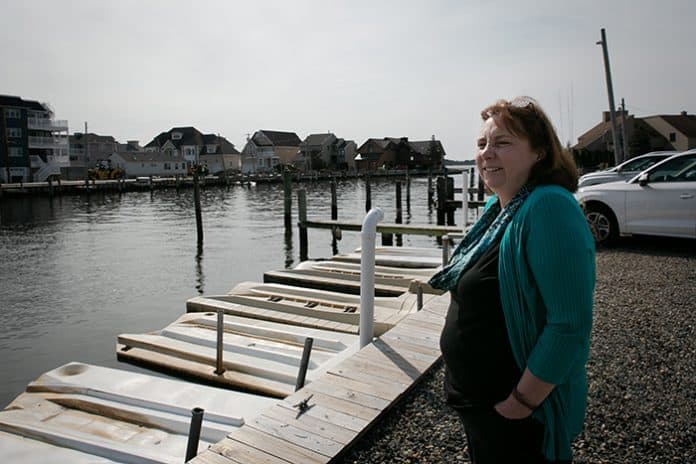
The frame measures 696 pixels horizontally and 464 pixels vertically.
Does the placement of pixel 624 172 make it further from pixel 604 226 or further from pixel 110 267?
pixel 110 267

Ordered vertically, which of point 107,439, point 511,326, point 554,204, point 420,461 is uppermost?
point 554,204

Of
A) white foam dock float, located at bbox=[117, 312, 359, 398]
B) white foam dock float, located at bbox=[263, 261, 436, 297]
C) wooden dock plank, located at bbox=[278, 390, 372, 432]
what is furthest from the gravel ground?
white foam dock float, located at bbox=[263, 261, 436, 297]

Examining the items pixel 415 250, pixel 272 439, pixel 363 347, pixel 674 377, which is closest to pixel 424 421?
pixel 272 439

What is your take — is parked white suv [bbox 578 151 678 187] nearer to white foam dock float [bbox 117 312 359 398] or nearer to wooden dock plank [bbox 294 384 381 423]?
white foam dock float [bbox 117 312 359 398]

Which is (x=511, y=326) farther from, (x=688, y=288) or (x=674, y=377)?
(x=688, y=288)

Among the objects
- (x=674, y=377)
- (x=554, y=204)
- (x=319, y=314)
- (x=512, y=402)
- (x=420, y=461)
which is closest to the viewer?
(x=554, y=204)

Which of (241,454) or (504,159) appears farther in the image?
(241,454)

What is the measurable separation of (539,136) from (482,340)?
74 centimetres

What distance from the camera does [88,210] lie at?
125ft

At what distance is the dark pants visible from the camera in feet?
5.96

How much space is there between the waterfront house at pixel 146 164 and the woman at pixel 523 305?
85.3 meters

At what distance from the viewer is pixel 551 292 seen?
160 cm

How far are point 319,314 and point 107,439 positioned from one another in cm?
390

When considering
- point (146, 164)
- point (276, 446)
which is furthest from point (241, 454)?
point (146, 164)
